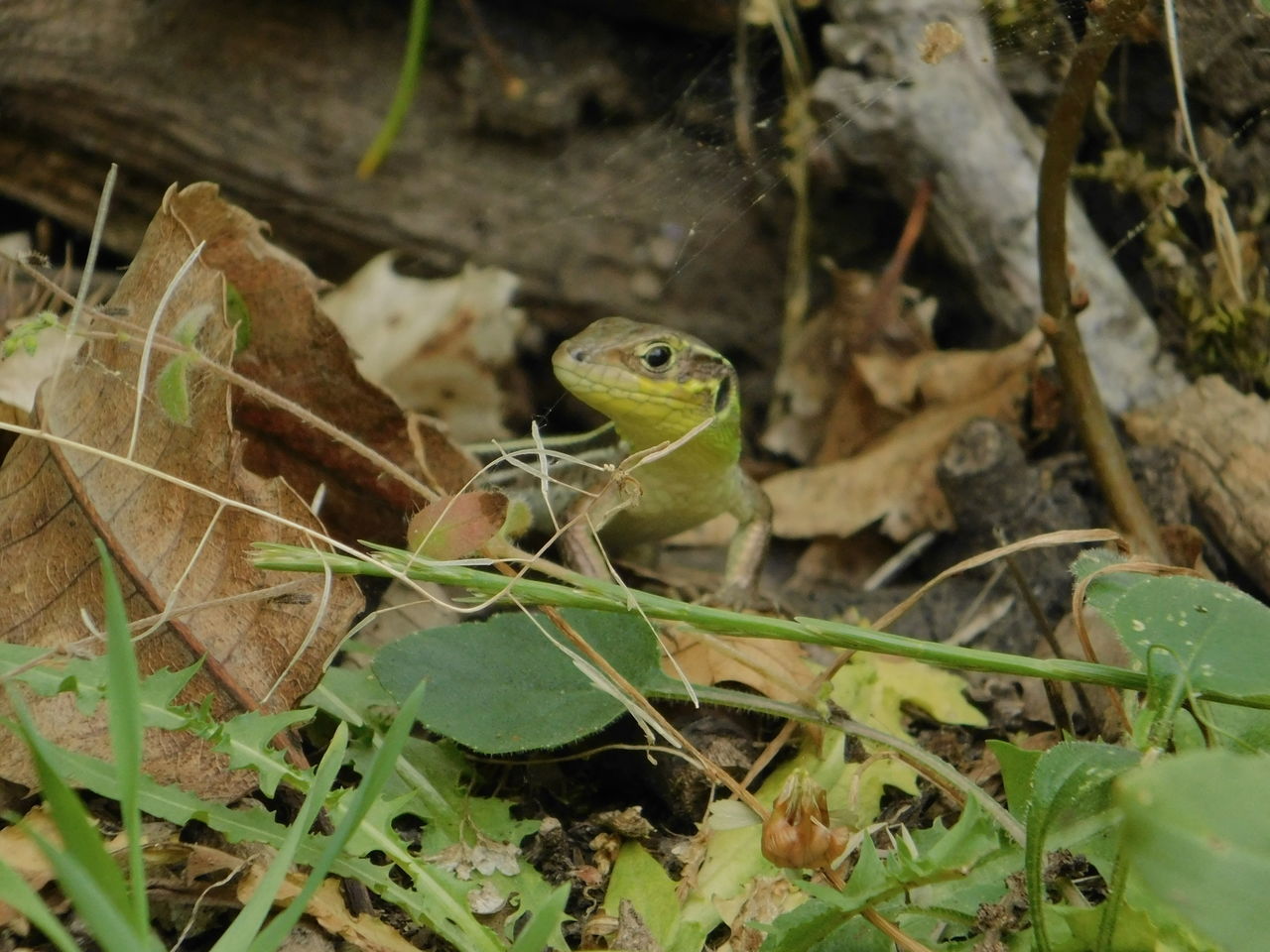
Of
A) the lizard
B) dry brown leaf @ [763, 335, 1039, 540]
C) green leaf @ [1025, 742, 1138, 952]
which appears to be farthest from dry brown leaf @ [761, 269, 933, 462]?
green leaf @ [1025, 742, 1138, 952]

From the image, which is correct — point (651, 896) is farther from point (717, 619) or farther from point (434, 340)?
point (434, 340)

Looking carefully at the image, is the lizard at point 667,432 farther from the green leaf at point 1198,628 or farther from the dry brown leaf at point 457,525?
the green leaf at point 1198,628

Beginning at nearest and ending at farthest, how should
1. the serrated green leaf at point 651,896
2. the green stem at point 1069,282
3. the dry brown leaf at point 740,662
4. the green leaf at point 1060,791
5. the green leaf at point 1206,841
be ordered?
the green leaf at point 1206,841 < the green leaf at point 1060,791 < the serrated green leaf at point 651,896 < the dry brown leaf at point 740,662 < the green stem at point 1069,282

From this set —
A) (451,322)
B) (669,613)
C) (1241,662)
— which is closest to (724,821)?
(669,613)

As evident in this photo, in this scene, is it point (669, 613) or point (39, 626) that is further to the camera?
point (39, 626)

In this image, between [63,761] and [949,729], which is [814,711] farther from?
[63,761]

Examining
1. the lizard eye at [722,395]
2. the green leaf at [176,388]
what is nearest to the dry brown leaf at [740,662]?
the lizard eye at [722,395]

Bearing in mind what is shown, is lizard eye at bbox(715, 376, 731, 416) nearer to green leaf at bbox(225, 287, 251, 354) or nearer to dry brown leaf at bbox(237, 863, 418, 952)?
green leaf at bbox(225, 287, 251, 354)
